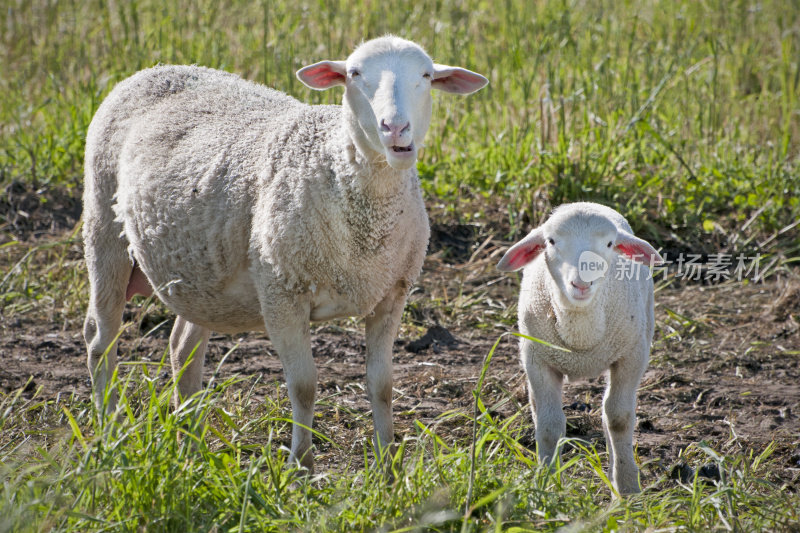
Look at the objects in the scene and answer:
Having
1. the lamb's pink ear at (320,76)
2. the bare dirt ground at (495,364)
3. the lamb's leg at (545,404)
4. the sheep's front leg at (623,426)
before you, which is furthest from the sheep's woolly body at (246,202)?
the sheep's front leg at (623,426)

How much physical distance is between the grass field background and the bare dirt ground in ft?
0.92

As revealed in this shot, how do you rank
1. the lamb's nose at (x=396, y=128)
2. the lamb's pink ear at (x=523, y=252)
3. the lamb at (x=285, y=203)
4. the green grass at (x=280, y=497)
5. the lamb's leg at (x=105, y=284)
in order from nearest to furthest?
the green grass at (x=280, y=497) < the lamb's nose at (x=396, y=128) < the lamb at (x=285, y=203) < the lamb's pink ear at (x=523, y=252) < the lamb's leg at (x=105, y=284)

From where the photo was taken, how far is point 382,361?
3.76 meters

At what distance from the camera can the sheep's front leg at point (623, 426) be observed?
11.9 feet

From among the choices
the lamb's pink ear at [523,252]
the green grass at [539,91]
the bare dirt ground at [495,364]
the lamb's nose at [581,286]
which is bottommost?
the bare dirt ground at [495,364]

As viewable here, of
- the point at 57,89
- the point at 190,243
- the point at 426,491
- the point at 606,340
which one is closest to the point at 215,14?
the point at 57,89

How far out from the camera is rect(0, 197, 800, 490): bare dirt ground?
167 inches

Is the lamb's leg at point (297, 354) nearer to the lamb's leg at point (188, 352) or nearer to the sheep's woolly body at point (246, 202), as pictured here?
the sheep's woolly body at point (246, 202)

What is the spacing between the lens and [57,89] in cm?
725

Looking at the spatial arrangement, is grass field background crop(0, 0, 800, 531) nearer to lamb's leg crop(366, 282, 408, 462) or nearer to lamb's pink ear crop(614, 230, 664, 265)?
lamb's leg crop(366, 282, 408, 462)

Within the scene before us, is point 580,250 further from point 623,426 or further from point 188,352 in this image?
point 188,352

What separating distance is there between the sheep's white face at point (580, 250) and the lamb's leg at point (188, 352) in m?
1.56

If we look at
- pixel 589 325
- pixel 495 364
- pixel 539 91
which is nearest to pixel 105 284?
pixel 495 364

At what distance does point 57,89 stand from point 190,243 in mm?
3990
